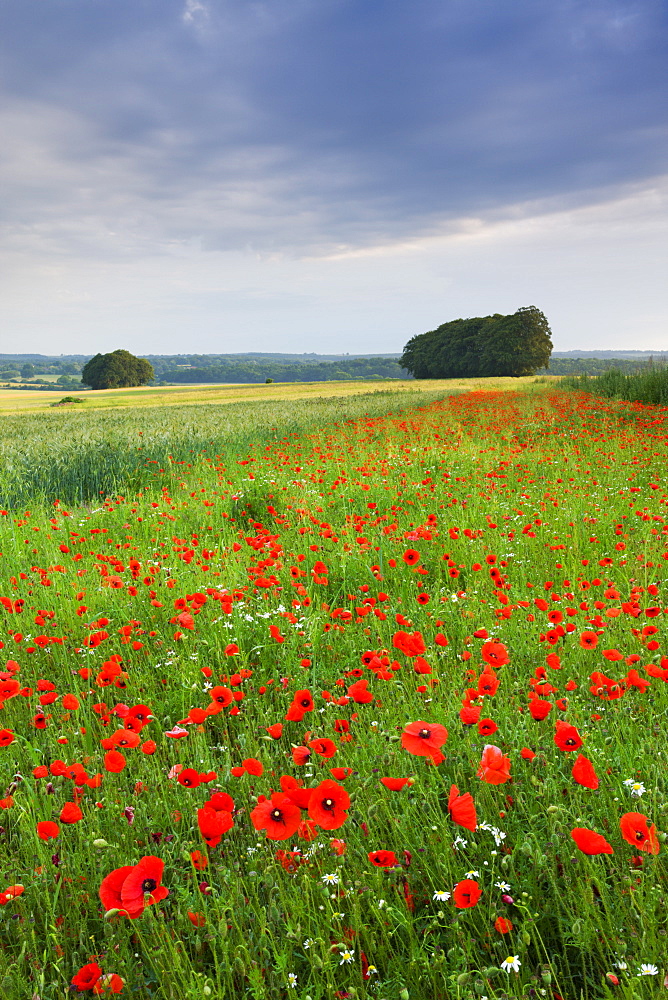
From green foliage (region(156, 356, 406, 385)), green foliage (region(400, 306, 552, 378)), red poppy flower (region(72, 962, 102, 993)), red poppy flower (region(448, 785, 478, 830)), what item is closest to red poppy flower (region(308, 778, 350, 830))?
red poppy flower (region(448, 785, 478, 830))

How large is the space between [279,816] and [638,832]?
1081 mm

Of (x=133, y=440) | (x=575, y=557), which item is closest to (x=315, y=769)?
(x=575, y=557)

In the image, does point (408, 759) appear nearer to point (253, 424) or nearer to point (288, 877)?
point (288, 877)

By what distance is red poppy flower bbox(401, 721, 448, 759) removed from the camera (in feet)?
5.98

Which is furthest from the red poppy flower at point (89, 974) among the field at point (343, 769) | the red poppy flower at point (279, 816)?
the red poppy flower at point (279, 816)

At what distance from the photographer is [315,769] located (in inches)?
107

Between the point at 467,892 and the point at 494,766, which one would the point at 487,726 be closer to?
the point at 494,766

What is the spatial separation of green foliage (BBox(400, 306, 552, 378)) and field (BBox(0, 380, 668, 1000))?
67.6 meters

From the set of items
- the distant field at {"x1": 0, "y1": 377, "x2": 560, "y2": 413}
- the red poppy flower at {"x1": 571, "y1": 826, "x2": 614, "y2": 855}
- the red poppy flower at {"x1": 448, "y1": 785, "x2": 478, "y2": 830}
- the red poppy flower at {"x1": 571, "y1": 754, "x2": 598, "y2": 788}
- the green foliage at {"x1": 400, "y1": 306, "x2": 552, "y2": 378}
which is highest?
the green foliage at {"x1": 400, "y1": 306, "x2": 552, "y2": 378}

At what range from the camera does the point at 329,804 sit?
1.72 m

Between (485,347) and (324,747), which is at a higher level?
(485,347)

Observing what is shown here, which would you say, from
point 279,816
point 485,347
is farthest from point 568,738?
point 485,347

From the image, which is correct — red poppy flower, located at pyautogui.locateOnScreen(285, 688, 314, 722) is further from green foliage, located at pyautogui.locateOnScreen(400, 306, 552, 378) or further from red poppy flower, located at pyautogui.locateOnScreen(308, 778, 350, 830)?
green foliage, located at pyautogui.locateOnScreen(400, 306, 552, 378)

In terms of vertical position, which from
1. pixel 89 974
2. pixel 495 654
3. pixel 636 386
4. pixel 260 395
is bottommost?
pixel 89 974
